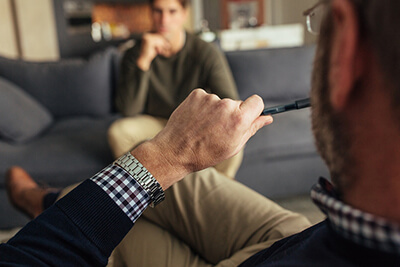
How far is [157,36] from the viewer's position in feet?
4.70

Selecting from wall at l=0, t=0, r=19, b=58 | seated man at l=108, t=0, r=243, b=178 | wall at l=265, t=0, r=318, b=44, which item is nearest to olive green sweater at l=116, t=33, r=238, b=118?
seated man at l=108, t=0, r=243, b=178

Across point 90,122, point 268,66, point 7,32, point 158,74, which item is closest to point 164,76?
point 158,74

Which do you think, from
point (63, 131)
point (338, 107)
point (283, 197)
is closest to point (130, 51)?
point (63, 131)

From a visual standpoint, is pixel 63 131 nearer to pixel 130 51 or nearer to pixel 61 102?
pixel 61 102

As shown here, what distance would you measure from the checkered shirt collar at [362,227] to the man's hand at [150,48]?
114 centimetres

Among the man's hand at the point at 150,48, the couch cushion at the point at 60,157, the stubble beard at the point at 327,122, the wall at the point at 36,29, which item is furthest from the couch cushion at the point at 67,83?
Result: the wall at the point at 36,29

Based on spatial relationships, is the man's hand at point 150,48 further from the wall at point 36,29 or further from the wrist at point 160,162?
the wall at point 36,29

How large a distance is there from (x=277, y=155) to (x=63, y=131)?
1008 millimetres

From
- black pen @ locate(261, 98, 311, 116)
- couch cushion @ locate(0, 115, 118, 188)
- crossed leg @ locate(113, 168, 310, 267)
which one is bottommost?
couch cushion @ locate(0, 115, 118, 188)

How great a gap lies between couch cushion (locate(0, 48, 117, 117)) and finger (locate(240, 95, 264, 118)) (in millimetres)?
1682

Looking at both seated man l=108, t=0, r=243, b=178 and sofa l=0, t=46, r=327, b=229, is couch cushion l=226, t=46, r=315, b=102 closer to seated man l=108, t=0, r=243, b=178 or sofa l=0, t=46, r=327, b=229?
sofa l=0, t=46, r=327, b=229

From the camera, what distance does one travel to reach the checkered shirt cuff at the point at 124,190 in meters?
0.47

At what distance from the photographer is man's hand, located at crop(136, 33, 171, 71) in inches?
55.0

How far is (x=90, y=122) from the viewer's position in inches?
75.7
